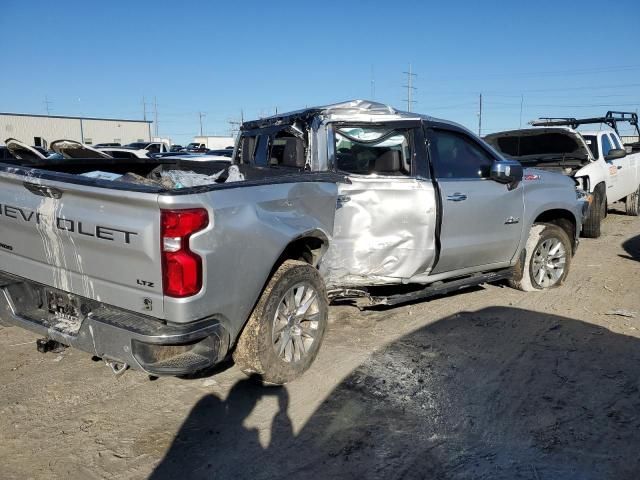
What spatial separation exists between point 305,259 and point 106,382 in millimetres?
1683

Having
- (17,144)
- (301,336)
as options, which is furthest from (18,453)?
(17,144)

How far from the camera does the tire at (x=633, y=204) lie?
12648 millimetres

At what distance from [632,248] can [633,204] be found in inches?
186

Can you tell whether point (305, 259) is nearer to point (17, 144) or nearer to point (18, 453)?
point (18, 453)

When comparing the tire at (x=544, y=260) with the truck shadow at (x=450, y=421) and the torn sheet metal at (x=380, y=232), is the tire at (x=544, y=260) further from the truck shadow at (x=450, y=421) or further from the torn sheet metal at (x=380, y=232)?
the torn sheet metal at (x=380, y=232)

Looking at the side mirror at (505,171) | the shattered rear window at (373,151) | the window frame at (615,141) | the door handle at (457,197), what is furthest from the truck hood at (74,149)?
A: the window frame at (615,141)

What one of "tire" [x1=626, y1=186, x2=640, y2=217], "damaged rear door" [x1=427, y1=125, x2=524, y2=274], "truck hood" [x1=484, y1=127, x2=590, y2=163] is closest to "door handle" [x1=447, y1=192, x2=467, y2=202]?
"damaged rear door" [x1=427, y1=125, x2=524, y2=274]

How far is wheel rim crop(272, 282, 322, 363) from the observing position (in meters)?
3.66

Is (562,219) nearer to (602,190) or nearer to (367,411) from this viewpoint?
(367,411)

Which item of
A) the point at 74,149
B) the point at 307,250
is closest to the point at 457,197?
the point at 307,250

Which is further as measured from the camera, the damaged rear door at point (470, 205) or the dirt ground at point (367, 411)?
the damaged rear door at point (470, 205)

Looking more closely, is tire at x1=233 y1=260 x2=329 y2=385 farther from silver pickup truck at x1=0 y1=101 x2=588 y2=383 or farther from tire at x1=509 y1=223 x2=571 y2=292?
tire at x1=509 y1=223 x2=571 y2=292

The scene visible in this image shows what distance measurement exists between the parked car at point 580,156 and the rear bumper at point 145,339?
7.39 meters

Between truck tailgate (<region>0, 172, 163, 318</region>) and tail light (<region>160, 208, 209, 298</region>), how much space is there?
41mm
